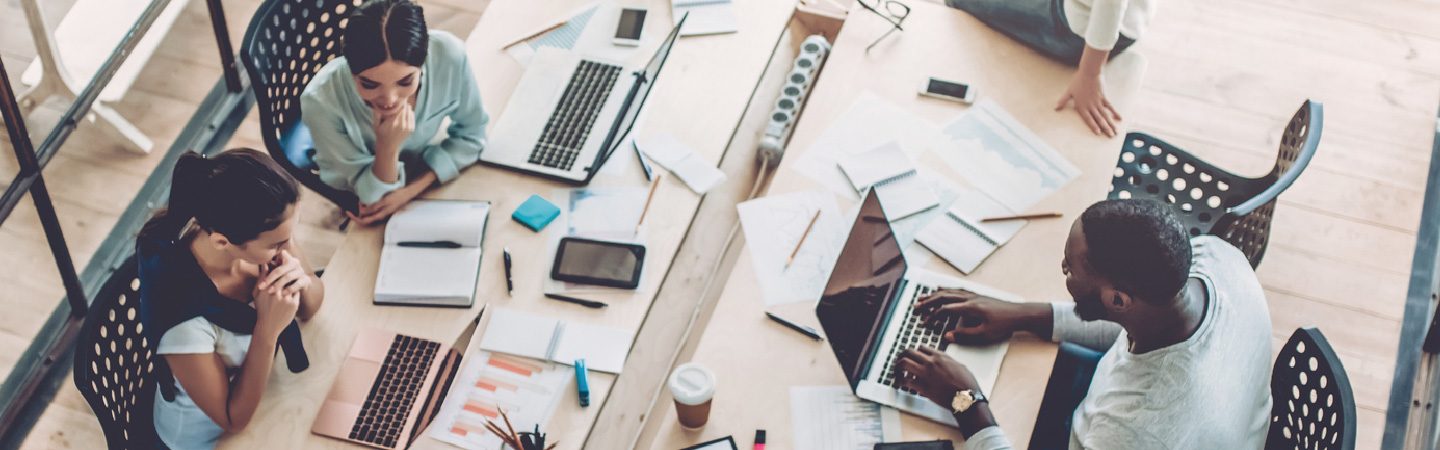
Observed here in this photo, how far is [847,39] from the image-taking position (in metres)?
2.52

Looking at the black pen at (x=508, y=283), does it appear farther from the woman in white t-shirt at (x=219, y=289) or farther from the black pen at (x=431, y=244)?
the woman in white t-shirt at (x=219, y=289)

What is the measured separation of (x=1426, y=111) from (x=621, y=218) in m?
2.79

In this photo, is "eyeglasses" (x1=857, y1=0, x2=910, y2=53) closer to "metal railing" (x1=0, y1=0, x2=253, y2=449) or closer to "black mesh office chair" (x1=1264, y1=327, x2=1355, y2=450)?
"black mesh office chair" (x1=1264, y1=327, x2=1355, y2=450)

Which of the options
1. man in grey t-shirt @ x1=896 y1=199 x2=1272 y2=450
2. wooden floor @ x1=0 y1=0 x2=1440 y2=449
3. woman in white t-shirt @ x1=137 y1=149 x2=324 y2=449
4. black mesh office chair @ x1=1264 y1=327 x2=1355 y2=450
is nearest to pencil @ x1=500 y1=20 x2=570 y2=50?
woman in white t-shirt @ x1=137 y1=149 x2=324 y2=449

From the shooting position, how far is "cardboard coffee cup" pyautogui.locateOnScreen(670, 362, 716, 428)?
171 centimetres

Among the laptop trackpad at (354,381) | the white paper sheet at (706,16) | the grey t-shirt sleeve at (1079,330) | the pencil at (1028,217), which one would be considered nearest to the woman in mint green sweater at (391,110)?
the laptop trackpad at (354,381)

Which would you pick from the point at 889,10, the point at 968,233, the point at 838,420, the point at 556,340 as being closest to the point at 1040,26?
the point at 889,10

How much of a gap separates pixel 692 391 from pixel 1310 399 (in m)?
1.07

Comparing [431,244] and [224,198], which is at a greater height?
[224,198]

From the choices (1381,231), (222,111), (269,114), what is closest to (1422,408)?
(1381,231)

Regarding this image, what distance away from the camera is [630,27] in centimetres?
252

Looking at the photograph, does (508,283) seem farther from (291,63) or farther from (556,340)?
(291,63)

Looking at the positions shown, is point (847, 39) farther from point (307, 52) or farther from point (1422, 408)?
point (1422, 408)

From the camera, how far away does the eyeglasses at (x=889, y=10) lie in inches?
99.0
